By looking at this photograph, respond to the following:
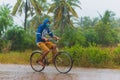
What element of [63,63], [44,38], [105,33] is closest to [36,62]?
[44,38]

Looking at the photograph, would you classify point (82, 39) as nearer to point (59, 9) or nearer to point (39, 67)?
point (59, 9)

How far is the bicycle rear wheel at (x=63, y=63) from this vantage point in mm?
11030

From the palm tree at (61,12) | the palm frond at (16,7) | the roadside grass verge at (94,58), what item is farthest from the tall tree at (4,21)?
the roadside grass verge at (94,58)

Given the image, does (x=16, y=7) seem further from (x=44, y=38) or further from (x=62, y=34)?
(x=44, y=38)

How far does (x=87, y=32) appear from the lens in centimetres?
6744

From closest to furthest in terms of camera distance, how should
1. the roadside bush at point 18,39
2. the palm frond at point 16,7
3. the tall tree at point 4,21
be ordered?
the roadside bush at point 18,39, the tall tree at point 4,21, the palm frond at point 16,7

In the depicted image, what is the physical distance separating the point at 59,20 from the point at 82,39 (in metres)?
6.27

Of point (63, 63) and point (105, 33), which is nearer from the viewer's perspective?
point (63, 63)

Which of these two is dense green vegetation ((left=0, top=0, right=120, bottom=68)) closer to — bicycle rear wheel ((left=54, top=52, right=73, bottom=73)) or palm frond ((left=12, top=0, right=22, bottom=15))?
palm frond ((left=12, top=0, right=22, bottom=15))

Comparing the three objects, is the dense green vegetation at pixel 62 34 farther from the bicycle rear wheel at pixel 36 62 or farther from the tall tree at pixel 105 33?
the bicycle rear wheel at pixel 36 62

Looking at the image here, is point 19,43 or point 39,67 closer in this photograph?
point 39,67

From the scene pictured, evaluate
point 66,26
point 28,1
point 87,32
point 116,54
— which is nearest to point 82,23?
point 87,32

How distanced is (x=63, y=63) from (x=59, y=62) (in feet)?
1.62

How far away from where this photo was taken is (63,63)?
11.0m
